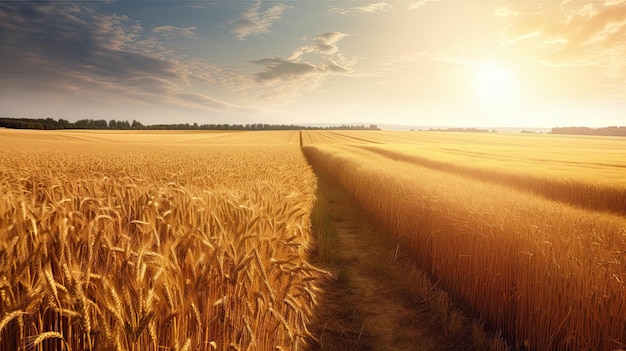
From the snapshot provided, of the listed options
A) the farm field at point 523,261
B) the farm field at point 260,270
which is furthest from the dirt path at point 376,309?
the farm field at point 523,261

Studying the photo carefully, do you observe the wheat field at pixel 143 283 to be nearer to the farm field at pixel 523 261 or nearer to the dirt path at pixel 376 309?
the dirt path at pixel 376 309

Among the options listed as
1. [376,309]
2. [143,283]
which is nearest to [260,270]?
[143,283]

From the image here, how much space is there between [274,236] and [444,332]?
2774 mm

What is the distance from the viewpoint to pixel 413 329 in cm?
420

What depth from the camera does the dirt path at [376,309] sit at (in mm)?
3891

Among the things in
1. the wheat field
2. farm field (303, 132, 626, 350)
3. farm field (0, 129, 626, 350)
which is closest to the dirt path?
farm field (0, 129, 626, 350)

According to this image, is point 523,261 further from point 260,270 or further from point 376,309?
point 260,270

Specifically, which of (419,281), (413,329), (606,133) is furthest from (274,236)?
(606,133)

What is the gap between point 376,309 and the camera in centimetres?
467

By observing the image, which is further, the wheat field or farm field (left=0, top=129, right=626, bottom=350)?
farm field (left=0, top=129, right=626, bottom=350)

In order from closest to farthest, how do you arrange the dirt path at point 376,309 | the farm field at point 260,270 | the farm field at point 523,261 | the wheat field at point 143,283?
the wheat field at point 143,283
the farm field at point 260,270
the farm field at point 523,261
the dirt path at point 376,309

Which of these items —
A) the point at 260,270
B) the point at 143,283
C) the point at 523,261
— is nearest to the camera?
the point at 143,283

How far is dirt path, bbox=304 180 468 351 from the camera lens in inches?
153

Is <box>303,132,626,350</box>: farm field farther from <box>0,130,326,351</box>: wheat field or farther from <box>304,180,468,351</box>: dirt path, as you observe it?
<box>0,130,326,351</box>: wheat field
